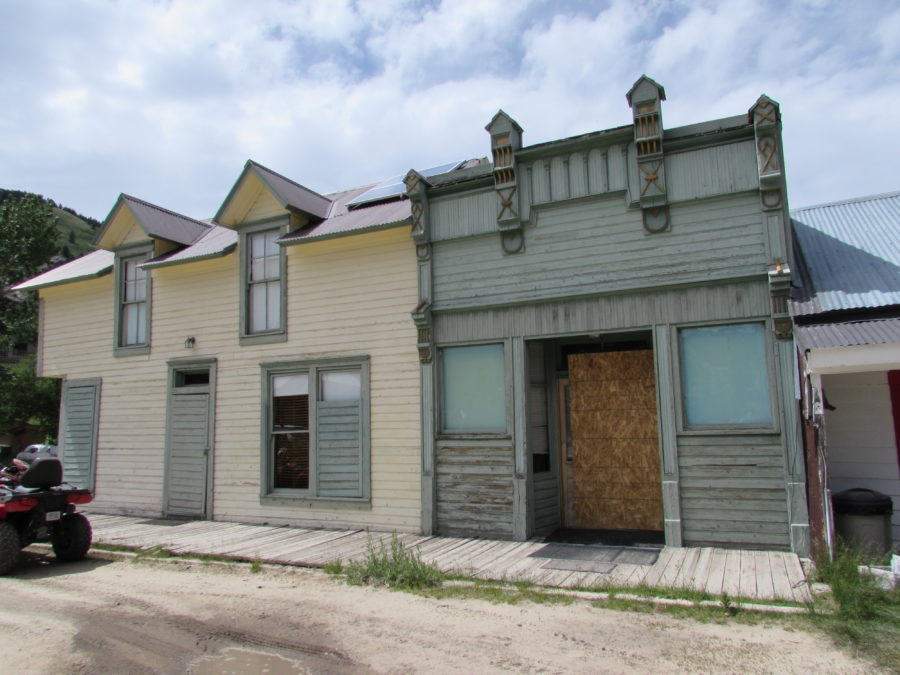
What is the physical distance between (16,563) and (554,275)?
8.10m

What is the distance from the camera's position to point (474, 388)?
9.71m

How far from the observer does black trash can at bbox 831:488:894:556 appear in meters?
7.21

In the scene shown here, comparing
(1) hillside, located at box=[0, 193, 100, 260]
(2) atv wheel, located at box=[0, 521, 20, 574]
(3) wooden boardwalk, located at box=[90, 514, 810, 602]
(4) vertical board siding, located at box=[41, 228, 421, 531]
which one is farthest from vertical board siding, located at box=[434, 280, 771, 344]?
(1) hillside, located at box=[0, 193, 100, 260]

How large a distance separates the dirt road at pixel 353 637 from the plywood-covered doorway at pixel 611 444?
12.7ft

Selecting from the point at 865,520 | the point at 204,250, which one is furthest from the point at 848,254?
the point at 204,250

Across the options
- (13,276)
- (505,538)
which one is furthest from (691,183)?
(13,276)

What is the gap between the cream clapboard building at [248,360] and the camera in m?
10.4

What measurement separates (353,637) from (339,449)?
5.34m

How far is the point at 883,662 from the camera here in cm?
444

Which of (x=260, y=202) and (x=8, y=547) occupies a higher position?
(x=260, y=202)

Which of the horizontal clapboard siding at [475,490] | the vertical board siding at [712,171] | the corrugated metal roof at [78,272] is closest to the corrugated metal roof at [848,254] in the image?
the vertical board siding at [712,171]

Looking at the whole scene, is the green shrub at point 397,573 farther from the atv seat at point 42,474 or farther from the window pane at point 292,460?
the atv seat at point 42,474

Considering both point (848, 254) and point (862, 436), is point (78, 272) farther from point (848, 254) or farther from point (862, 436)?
point (862, 436)

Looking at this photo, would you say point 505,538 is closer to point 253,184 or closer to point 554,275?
point 554,275
